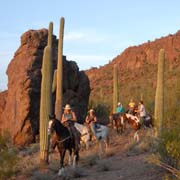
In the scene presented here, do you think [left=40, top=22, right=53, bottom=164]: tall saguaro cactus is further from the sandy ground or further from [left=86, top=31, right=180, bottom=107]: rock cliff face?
[left=86, top=31, right=180, bottom=107]: rock cliff face

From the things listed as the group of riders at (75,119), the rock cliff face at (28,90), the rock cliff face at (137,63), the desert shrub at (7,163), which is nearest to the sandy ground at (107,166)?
the desert shrub at (7,163)

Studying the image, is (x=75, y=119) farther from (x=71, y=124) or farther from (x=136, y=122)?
(x=136, y=122)

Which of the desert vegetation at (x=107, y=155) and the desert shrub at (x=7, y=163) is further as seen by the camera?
the desert shrub at (x=7, y=163)

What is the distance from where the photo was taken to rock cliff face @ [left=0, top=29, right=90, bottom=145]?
26.7 metres

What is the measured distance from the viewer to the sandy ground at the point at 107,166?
1425 cm

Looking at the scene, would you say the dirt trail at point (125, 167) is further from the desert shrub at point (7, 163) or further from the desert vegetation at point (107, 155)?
the desert shrub at point (7, 163)

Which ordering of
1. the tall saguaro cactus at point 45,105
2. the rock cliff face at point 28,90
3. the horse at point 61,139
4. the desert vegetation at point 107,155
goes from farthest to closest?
the rock cliff face at point 28,90
the tall saguaro cactus at point 45,105
the horse at point 61,139
the desert vegetation at point 107,155

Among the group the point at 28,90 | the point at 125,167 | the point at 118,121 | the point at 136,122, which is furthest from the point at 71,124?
the point at 28,90

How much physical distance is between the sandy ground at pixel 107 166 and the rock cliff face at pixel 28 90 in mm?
4913

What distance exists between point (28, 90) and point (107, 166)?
38.0 ft

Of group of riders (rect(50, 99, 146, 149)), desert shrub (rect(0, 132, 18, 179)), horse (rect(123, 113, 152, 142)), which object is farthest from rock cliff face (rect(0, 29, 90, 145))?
desert shrub (rect(0, 132, 18, 179))

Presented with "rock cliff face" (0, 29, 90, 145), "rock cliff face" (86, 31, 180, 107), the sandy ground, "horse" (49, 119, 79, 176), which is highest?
"rock cliff face" (86, 31, 180, 107)

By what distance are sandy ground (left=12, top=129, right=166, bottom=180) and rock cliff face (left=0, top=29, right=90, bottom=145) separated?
4913 mm

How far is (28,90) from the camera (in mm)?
26781
